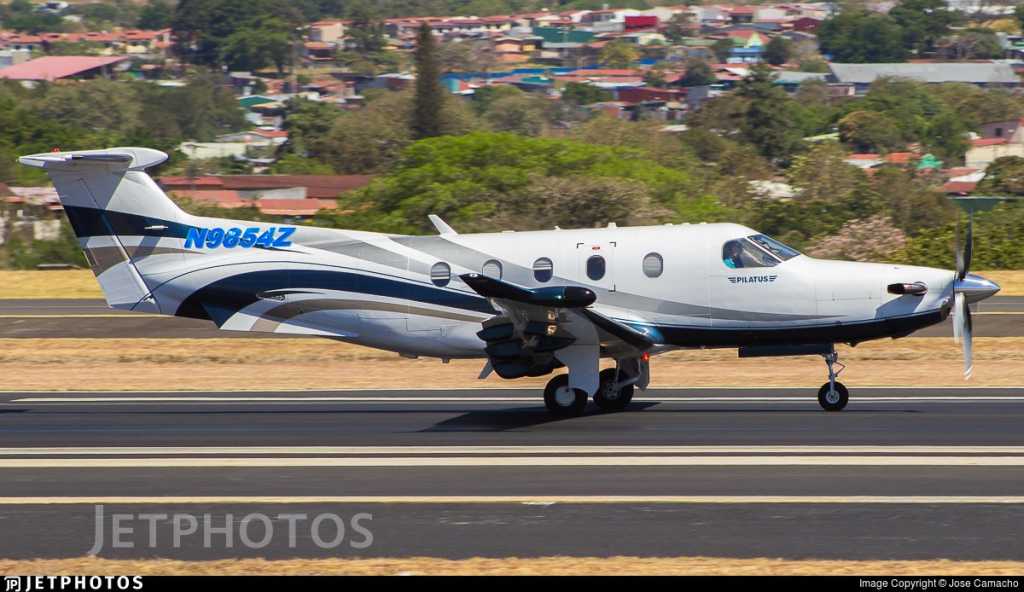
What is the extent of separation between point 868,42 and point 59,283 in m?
171

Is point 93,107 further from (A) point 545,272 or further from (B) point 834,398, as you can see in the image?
(B) point 834,398

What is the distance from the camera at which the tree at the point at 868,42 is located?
620 feet

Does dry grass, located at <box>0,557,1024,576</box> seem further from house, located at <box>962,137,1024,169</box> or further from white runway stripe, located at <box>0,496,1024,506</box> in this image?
house, located at <box>962,137,1024,169</box>

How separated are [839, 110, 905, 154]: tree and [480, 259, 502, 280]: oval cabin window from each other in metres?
91.1

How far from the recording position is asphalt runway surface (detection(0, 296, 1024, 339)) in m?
28.7

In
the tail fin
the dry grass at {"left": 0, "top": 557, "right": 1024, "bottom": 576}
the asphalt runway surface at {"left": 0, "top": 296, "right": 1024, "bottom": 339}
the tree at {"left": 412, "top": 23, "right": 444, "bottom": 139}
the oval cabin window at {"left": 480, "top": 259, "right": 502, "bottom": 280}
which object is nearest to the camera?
the dry grass at {"left": 0, "top": 557, "right": 1024, "bottom": 576}

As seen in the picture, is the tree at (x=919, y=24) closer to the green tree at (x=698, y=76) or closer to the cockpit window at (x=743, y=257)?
the green tree at (x=698, y=76)

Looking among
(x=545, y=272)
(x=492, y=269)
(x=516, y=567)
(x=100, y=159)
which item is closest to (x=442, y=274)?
(x=492, y=269)

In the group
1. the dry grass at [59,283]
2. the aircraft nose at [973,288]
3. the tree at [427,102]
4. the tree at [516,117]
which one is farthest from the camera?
the tree at [516,117]

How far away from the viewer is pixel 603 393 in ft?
57.4

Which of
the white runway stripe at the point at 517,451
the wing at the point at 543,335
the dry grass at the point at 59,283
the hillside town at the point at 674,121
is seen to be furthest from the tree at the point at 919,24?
the white runway stripe at the point at 517,451

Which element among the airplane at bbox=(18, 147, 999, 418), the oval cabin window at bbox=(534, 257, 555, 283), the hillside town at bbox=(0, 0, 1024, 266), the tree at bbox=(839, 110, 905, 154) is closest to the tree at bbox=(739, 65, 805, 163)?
the hillside town at bbox=(0, 0, 1024, 266)

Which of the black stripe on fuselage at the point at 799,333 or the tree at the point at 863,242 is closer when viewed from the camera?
the black stripe on fuselage at the point at 799,333

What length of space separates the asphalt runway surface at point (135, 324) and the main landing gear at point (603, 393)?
39.8 ft
